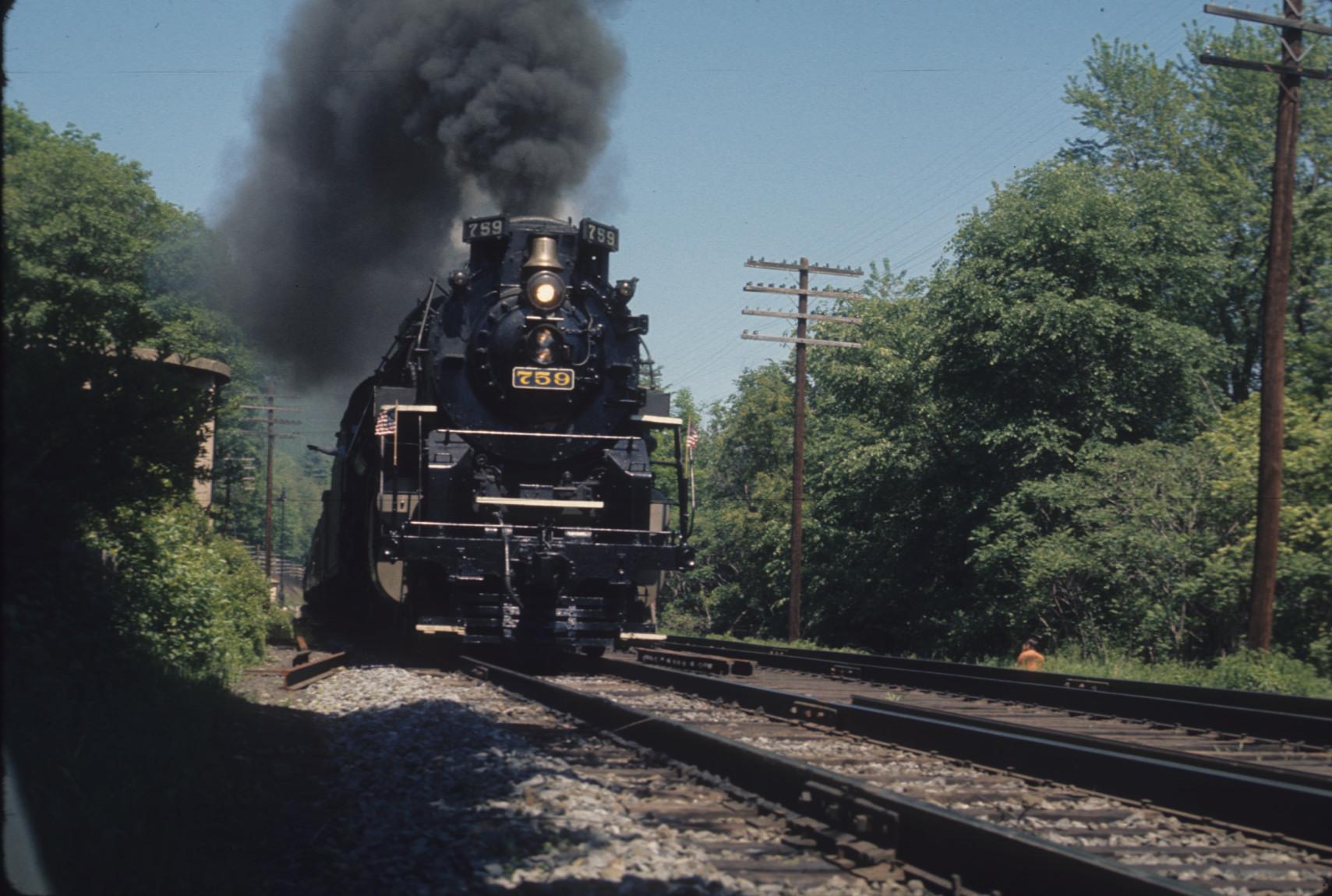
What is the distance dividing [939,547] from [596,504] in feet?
66.5

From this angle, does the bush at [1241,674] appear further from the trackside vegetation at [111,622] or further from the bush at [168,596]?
the trackside vegetation at [111,622]

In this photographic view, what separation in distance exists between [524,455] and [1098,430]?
1725 centimetres

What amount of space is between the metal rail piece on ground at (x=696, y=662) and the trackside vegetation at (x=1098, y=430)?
272 inches

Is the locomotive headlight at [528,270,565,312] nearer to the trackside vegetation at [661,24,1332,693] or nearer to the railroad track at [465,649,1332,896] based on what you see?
the railroad track at [465,649,1332,896]

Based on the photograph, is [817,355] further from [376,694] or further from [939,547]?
[376,694]

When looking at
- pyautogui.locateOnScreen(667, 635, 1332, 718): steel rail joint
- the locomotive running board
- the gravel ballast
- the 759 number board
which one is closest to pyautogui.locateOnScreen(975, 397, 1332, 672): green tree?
pyautogui.locateOnScreen(667, 635, 1332, 718): steel rail joint

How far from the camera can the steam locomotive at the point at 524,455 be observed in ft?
40.0

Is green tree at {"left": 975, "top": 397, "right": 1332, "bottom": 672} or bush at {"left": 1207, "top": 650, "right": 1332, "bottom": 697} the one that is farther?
green tree at {"left": 975, "top": 397, "right": 1332, "bottom": 672}

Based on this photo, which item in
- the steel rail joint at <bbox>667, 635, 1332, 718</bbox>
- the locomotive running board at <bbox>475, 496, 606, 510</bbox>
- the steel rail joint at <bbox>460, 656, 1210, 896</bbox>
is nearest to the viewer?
the steel rail joint at <bbox>460, 656, 1210, 896</bbox>

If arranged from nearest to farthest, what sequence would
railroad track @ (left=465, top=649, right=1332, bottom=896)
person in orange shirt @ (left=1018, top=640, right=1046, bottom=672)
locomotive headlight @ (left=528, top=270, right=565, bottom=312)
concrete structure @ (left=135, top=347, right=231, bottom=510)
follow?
railroad track @ (left=465, top=649, right=1332, bottom=896), concrete structure @ (left=135, top=347, right=231, bottom=510), locomotive headlight @ (left=528, top=270, right=565, bottom=312), person in orange shirt @ (left=1018, top=640, right=1046, bottom=672)

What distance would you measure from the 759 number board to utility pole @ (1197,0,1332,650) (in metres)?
9.79

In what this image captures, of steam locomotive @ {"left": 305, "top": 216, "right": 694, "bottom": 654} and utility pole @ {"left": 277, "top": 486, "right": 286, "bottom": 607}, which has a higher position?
steam locomotive @ {"left": 305, "top": 216, "right": 694, "bottom": 654}

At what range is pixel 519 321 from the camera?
12898mm

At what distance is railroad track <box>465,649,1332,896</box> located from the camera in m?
4.52
